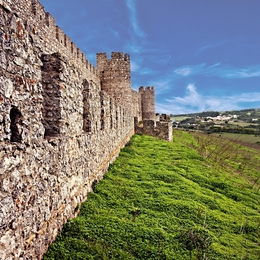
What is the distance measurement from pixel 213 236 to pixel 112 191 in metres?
2.24

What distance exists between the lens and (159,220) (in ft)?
14.7

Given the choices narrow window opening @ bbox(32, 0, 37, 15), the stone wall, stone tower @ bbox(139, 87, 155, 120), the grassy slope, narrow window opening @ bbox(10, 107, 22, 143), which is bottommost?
the grassy slope

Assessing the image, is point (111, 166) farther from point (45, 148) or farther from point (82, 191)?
point (45, 148)

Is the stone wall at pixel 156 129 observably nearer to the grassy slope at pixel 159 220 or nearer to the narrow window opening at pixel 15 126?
the grassy slope at pixel 159 220

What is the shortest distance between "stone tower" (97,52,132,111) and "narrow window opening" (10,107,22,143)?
14.2 m

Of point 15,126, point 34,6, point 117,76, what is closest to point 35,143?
point 15,126

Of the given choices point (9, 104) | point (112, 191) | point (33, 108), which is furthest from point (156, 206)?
point (9, 104)

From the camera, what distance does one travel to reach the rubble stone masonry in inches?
88.2

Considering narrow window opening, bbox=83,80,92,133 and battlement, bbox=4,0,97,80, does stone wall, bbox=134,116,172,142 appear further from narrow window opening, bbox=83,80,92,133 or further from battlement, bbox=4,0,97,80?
narrow window opening, bbox=83,80,92,133

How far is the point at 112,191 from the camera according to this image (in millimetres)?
5449

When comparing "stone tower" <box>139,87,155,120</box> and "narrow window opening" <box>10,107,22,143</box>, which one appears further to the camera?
"stone tower" <box>139,87,155,120</box>

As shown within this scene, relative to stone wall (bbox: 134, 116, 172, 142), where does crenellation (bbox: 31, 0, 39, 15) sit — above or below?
above

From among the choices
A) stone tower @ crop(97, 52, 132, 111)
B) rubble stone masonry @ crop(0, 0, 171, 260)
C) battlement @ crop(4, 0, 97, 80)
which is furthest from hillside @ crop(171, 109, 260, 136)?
rubble stone masonry @ crop(0, 0, 171, 260)

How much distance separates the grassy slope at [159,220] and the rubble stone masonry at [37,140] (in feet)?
1.23
